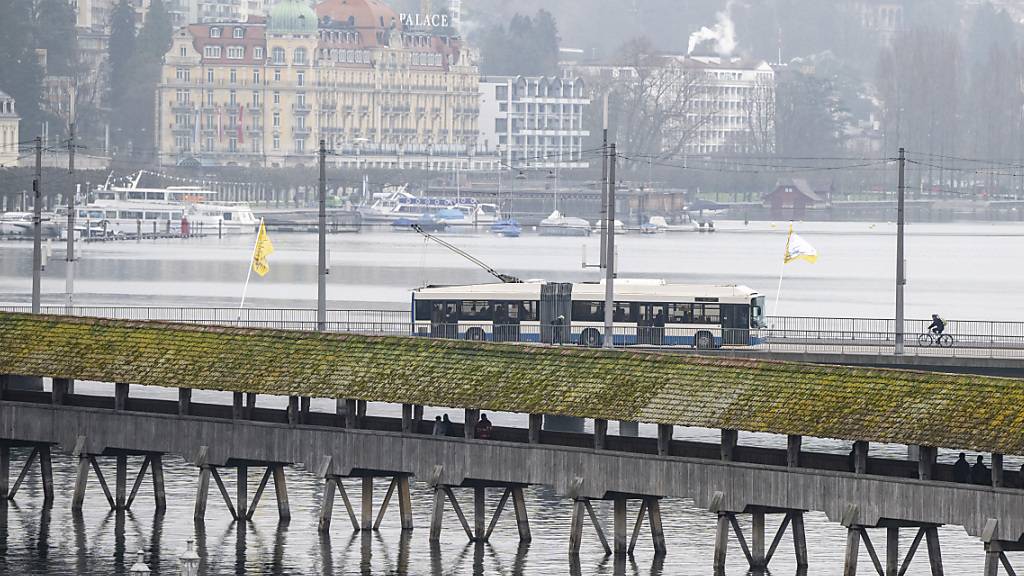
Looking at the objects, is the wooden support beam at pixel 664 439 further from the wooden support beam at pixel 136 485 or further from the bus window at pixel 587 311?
the bus window at pixel 587 311

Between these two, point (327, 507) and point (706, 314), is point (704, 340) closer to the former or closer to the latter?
point (706, 314)

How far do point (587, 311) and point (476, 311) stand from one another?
383 centimetres

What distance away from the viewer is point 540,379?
221 ft

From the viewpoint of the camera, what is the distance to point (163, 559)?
226 ft

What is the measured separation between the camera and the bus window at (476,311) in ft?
321

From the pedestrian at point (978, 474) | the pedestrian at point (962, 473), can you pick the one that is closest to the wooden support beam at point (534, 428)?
the pedestrian at point (962, 473)

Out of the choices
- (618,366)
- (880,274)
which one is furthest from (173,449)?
(880,274)

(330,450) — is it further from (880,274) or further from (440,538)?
(880,274)

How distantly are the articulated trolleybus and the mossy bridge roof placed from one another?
24746mm

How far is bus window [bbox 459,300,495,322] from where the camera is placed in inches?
3856

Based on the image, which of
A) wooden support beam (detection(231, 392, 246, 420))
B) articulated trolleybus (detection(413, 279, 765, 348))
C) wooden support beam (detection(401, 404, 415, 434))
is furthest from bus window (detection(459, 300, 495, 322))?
wooden support beam (detection(401, 404, 415, 434))

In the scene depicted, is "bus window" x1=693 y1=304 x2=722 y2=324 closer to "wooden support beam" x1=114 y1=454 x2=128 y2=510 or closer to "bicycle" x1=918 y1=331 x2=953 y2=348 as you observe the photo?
"bicycle" x1=918 y1=331 x2=953 y2=348

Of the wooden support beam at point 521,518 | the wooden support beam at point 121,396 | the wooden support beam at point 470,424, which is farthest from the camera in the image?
the wooden support beam at point 121,396

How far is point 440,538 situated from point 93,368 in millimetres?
9704
